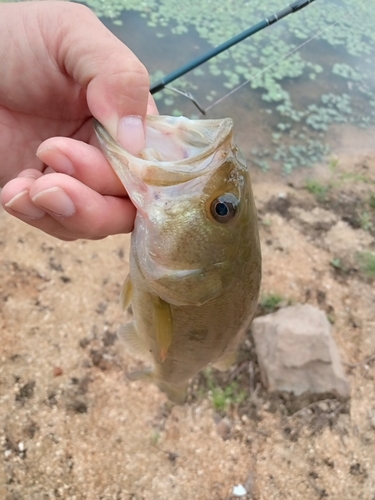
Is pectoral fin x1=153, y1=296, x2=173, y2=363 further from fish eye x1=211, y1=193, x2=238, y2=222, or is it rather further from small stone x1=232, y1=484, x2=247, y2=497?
small stone x1=232, y1=484, x2=247, y2=497

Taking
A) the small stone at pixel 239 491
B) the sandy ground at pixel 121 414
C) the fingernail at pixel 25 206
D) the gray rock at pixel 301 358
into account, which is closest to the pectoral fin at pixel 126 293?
the fingernail at pixel 25 206

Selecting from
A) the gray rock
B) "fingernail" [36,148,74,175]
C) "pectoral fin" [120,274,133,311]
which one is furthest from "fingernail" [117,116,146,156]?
the gray rock

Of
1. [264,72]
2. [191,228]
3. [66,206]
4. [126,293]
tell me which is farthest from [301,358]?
[264,72]

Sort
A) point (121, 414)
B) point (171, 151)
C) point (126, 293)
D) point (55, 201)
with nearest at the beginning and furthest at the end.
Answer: point (55, 201) → point (171, 151) → point (126, 293) → point (121, 414)

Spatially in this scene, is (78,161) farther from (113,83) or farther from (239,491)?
(239,491)

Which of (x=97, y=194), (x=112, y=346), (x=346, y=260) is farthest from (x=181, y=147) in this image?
(x=346, y=260)

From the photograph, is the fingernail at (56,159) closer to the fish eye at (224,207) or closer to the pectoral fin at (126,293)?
the fish eye at (224,207)

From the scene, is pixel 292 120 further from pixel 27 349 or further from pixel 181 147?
pixel 181 147
